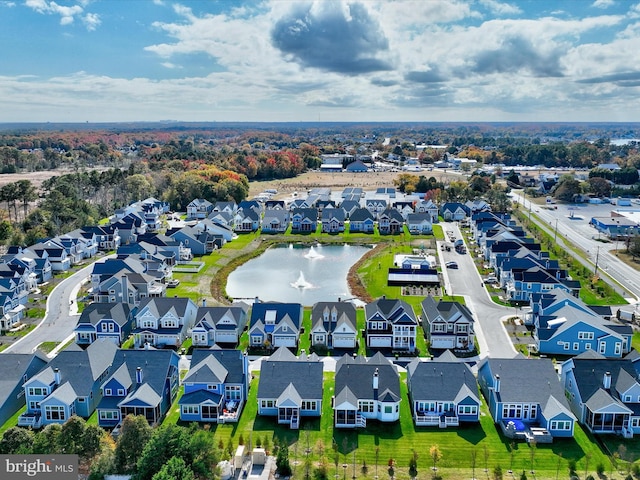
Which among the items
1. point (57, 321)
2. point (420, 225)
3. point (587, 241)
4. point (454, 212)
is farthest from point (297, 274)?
point (587, 241)

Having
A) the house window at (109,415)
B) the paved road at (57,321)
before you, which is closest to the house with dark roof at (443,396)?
the house window at (109,415)

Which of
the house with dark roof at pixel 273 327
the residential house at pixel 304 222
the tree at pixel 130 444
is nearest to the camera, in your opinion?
the tree at pixel 130 444

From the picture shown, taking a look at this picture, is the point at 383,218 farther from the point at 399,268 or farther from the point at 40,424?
the point at 40,424

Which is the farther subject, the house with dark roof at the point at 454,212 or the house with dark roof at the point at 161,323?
the house with dark roof at the point at 454,212

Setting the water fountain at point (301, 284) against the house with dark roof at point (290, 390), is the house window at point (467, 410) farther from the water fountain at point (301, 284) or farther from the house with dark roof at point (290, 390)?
the water fountain at point (301, 284)

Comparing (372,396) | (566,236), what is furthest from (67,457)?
(566,236)

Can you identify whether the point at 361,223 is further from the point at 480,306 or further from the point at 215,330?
the point at 215,330

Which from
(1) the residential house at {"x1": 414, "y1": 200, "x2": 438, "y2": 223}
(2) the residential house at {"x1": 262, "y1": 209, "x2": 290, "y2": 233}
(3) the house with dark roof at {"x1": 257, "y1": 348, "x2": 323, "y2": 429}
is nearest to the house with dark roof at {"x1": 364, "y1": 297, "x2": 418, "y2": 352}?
(3) the house with dark roof at {"x1": 257, "y1": 348, "x2": 323, "y2": 429}
